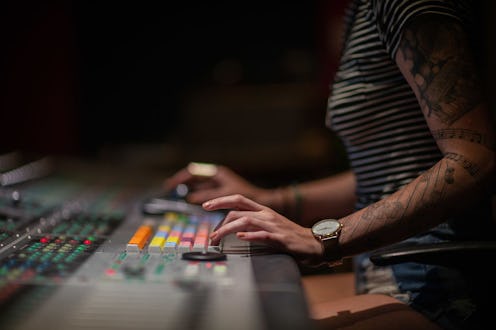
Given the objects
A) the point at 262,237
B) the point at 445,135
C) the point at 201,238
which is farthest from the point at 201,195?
the point at 445,135

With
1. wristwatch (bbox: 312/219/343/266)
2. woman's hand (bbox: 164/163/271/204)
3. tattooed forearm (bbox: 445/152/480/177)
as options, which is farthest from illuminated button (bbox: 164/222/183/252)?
tattooed forearm (bbox: 445/152/480/177)

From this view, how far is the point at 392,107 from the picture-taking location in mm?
1040

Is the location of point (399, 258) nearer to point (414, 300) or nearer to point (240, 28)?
point (414, 300)

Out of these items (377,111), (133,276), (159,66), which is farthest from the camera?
(159,66)

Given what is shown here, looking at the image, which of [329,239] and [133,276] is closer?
[133,276]

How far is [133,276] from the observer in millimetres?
676

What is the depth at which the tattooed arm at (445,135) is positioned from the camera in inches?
34.0

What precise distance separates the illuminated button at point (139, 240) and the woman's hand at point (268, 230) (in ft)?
0.37

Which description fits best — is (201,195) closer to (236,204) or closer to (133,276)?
(236,204)

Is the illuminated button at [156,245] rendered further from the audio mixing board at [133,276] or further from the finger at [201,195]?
the finger at [201,195]

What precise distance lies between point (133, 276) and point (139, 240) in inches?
7.6


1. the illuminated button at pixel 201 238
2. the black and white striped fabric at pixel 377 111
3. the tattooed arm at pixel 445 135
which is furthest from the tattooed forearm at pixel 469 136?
the illuminated button at pixel 201 238

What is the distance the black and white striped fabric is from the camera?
3.34ft

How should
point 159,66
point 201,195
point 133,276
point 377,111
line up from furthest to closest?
point 159,66 < point 201,195 < point 377,111 < point 133,276
